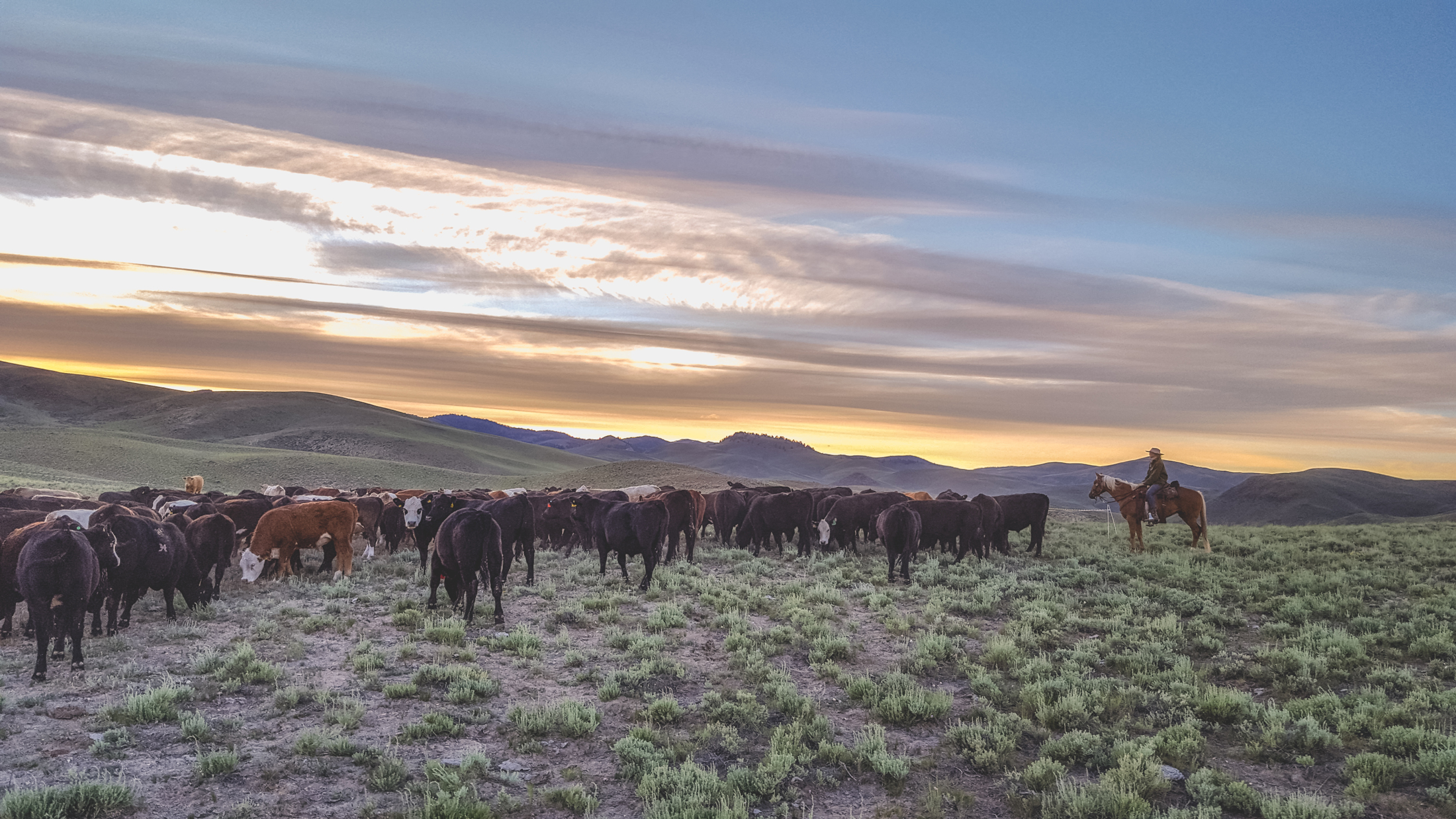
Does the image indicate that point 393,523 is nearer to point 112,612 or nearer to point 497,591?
point 112,612

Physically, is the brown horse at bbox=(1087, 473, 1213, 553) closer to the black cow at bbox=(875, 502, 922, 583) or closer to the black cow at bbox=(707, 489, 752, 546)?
the black cow at bbox=(875, 502, 922, 583)

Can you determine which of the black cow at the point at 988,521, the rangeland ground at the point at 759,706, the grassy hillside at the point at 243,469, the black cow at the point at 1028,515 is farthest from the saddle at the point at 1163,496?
the grassy hillside at the point at 243,469

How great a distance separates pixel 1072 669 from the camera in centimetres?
1112

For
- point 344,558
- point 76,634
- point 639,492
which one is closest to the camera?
point 76,634

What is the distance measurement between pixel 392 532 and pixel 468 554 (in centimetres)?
994

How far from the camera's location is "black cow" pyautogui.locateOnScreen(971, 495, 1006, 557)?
71.1 feet

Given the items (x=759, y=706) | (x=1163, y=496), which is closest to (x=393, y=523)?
(x=759, y=706)

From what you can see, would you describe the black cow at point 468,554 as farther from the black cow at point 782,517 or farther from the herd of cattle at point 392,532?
the black cow at point 782,517

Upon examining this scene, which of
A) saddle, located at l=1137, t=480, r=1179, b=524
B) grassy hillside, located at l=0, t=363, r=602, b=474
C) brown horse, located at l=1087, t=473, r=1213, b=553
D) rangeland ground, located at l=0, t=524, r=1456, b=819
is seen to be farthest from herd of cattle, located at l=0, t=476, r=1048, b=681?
grassy hillside, located at l=0, t=363, r=602, b=474

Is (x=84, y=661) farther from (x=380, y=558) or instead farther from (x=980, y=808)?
(x=980, y=808)

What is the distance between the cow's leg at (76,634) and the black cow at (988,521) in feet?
62.1

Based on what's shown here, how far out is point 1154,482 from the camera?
2309cm

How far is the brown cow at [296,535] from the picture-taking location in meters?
16.5

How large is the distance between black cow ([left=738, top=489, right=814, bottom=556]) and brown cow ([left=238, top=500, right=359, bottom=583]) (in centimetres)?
1067
